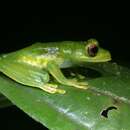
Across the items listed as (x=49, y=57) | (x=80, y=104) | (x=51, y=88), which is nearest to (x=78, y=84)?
(x=51, y=88)

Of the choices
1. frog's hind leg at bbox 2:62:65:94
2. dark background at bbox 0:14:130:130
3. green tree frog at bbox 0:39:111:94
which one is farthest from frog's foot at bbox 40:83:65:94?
dark background at bbox 0:14:130:130

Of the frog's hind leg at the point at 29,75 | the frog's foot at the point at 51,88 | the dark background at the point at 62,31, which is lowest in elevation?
the dark background at the point at 62,31

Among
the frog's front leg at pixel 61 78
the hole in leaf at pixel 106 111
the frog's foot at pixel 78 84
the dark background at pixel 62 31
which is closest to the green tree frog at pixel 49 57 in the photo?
the frog's front leg at pixel 61 78

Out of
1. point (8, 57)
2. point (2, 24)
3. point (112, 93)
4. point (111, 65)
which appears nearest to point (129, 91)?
point (112, 93)

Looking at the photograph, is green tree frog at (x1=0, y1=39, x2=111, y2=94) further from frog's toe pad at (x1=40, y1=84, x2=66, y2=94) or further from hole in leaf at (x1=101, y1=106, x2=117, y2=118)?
hole in leaf at (x1=101, y1=106, x2=117, y2=118)

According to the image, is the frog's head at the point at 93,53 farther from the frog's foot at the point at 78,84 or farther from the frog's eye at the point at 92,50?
the frog's foot at the point at 78,84

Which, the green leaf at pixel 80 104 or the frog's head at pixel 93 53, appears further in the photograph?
the frog's head at pixel 93 53
